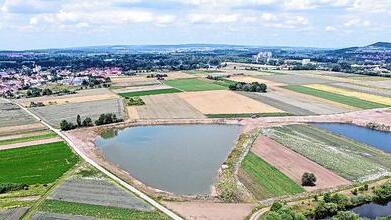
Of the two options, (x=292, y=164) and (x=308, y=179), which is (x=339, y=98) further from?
(x=308, y=179)

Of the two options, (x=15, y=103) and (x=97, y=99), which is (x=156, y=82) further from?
(x=15, y=103)

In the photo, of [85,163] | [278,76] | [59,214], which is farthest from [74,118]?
[278,76]

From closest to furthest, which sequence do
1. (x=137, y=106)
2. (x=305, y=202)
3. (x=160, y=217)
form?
(x=160, y=217) → (x=305, y=202) → (x=137, y=106)

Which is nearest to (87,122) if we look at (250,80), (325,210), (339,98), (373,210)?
(325,210)

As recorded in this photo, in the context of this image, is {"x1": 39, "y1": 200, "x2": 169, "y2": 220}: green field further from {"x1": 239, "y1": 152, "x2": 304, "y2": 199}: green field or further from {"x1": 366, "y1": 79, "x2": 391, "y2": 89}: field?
{"x1": 366, "y1": 79, "x2": 391, "y2": 89}: field

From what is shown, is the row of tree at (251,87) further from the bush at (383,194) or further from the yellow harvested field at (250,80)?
the bush at (383,194)

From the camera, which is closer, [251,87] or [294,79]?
[251,87]
